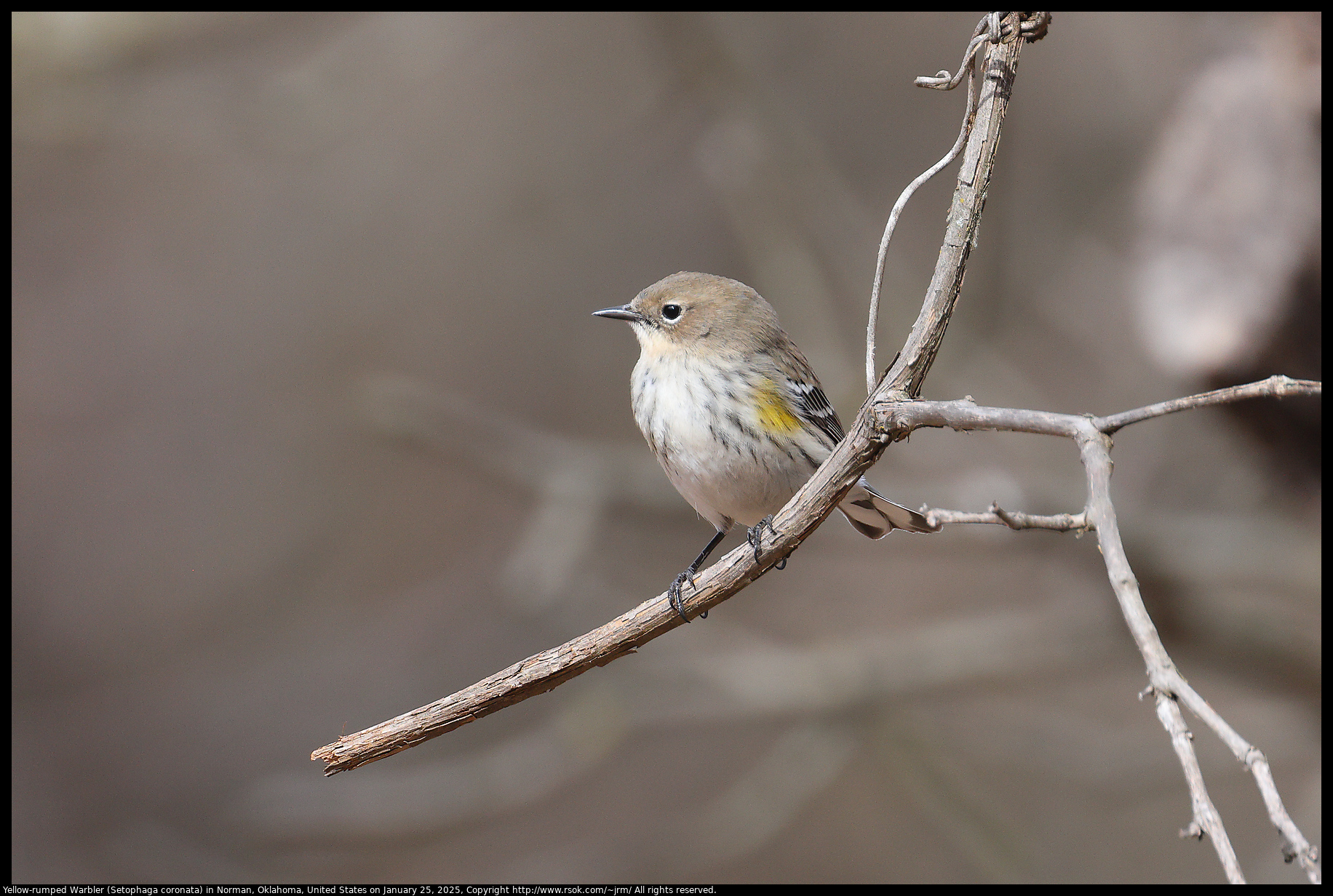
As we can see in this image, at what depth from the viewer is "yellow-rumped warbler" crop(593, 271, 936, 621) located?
2.98 m

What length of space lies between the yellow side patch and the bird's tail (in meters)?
0.28

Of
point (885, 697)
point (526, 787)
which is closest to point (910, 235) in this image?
point (885, 697)

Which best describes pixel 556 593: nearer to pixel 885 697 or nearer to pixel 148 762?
pixel 885 697

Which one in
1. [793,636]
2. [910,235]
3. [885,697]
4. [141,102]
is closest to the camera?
[885,697]

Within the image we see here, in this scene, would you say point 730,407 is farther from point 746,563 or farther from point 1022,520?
point 1022,520

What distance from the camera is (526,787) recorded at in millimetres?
5285

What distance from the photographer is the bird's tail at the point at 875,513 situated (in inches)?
113

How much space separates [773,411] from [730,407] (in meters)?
0.14

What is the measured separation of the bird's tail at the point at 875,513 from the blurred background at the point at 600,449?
1.51 m

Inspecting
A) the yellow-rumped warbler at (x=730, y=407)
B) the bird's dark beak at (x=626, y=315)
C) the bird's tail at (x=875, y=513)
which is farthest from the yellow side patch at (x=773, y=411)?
the bird's dark beak at (x=626, y=315)

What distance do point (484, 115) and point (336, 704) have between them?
4.24 m

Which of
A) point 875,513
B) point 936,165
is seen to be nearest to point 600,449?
point 875,513

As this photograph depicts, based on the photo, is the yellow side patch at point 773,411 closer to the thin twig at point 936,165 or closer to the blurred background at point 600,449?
the thin twig at point 936,165

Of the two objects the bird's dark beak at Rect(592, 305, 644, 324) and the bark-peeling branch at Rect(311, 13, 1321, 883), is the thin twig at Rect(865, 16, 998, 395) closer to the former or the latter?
the bark-peeling branch at Rect(311, 13, 1321, 883)
